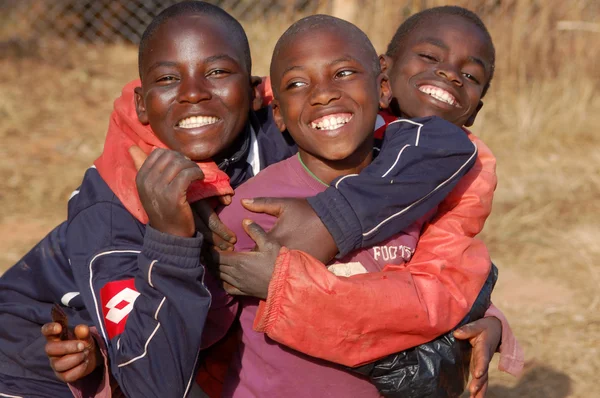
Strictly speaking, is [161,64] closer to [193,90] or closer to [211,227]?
[193,90]

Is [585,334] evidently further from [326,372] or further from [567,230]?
[326,372]

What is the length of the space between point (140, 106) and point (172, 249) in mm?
713

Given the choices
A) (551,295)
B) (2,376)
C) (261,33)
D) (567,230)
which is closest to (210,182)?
(2,376)

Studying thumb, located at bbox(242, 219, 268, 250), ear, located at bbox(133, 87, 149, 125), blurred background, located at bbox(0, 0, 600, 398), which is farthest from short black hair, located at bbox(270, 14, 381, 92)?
blurred background, located at bbox(0, 0, 600, 398)

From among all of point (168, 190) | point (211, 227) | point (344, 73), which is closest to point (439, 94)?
point (344, 73)

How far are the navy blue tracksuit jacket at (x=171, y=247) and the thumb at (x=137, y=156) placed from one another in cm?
11

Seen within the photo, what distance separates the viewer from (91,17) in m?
9.48

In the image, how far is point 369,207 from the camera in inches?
86.8

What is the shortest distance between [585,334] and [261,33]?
4.95m

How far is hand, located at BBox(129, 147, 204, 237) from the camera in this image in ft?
6.75

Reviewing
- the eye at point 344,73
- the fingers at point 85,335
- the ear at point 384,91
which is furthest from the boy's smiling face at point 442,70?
the fingers at point 85,335

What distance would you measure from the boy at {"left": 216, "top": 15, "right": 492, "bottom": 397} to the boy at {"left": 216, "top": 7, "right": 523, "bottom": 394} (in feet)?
0.36

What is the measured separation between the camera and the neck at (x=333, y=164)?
2441mm

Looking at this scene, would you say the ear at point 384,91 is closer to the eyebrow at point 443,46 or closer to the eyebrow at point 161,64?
the eyebrow at point 443,46
